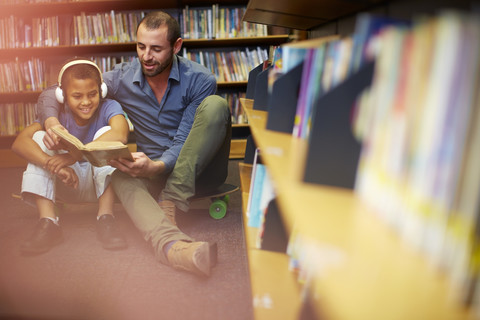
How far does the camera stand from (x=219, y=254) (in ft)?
5.24

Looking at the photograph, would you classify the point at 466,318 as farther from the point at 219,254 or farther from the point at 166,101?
the point at 166,101

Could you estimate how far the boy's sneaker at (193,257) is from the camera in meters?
1.38

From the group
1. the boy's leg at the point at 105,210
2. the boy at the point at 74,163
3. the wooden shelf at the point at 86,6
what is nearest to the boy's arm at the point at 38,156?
the boy at the point at 74,163

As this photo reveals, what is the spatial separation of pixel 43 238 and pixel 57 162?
333 millimetres

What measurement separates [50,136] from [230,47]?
84.6 inches

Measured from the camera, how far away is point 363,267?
411mm

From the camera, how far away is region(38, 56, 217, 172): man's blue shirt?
1974 mm

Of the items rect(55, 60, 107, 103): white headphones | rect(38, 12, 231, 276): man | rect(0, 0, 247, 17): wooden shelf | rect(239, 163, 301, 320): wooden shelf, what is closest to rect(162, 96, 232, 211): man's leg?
rect(38, 12, 231, 276): man

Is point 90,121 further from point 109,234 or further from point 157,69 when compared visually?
point 109,234

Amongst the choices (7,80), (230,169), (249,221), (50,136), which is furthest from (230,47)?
(249,221)

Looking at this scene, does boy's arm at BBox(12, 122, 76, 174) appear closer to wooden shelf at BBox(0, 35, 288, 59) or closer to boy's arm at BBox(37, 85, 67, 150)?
boy's arm at BBox(37, 85, 67, 150)

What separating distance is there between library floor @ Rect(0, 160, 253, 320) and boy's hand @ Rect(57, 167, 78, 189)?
0.87 ft

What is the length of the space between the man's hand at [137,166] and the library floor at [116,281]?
313mm

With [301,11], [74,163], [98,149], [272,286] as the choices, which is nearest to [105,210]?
[74,163]
